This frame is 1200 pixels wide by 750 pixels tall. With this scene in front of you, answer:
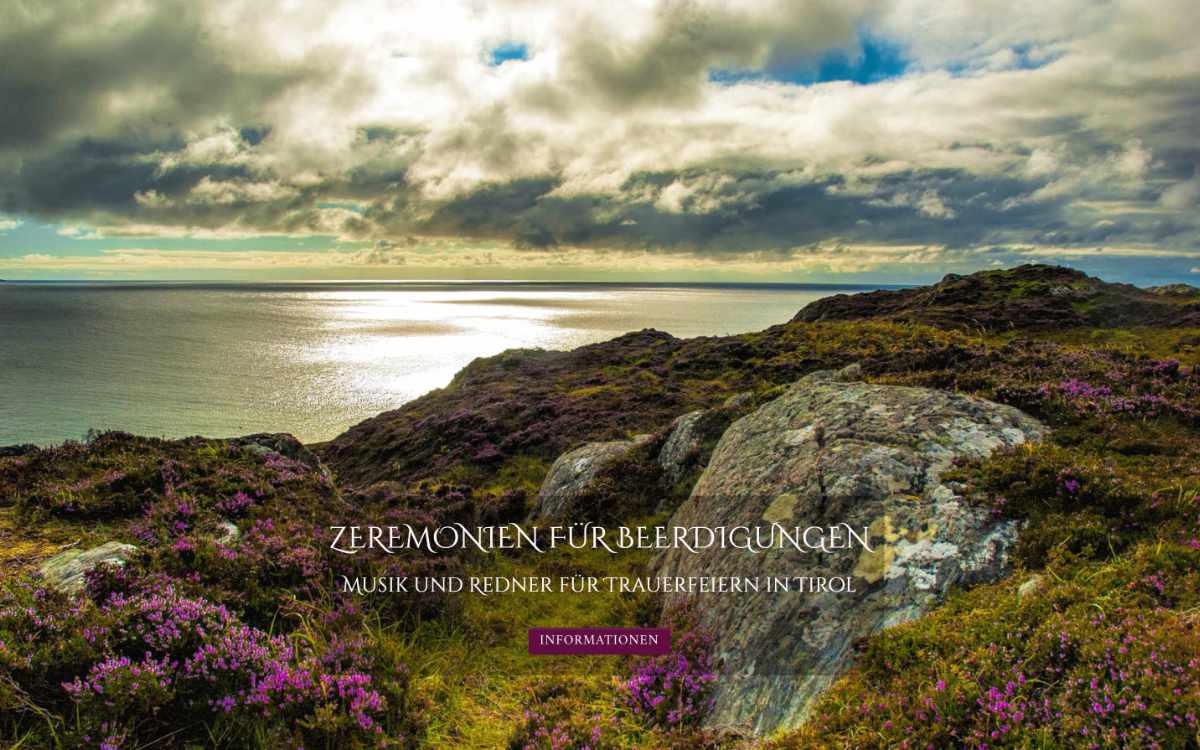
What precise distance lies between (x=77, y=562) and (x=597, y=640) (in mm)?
6826

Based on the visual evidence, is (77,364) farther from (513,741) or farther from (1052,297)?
(1052,297)

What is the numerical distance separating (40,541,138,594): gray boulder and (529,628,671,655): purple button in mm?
5532

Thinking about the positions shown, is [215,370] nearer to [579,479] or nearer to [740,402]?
[579,479]

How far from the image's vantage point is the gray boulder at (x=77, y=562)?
5.81 meters

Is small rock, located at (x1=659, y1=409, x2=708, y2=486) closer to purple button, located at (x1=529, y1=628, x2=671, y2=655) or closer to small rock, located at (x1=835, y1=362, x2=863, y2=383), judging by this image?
small rock, located at (x1=835, y1=362, x2=863, y2=383)

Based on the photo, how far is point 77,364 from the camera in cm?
7994

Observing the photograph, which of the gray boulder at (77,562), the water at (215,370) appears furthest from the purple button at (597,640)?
the water at (215,370)

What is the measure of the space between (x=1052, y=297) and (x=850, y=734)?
135ft

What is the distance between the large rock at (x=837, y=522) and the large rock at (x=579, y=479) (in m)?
3.84

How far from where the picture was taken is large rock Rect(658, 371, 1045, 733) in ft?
20.8

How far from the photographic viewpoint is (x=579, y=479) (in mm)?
15852

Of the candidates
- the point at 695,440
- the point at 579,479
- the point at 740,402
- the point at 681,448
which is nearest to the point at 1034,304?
the point at 740,402

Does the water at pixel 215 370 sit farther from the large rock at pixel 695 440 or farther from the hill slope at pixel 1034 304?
the hill slope at pixel 1034 304

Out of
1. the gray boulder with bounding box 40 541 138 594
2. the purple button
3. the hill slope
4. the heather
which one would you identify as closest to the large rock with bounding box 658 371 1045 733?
the heather
